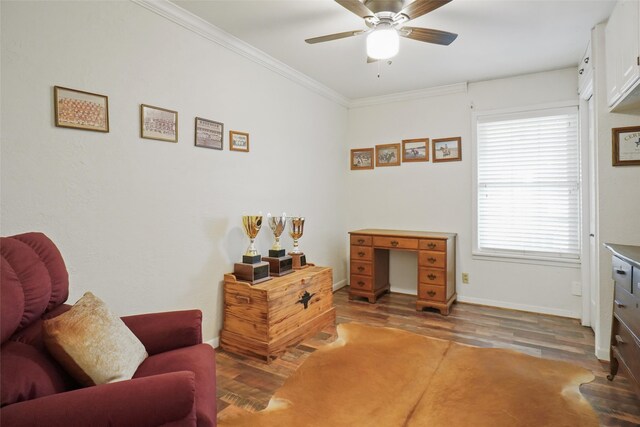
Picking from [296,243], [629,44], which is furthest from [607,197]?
[296,243]

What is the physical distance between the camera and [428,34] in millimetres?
2283

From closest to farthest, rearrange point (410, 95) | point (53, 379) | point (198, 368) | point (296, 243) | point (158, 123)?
point (53, 379) → point (198, 368) → point (158, 123) → point (296, 243) → point (410, 95)

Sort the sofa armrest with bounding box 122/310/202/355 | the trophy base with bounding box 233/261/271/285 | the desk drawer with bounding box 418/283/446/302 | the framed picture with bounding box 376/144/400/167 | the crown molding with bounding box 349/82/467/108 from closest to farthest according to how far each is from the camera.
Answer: the sofa armrest with bounding box 122/310/202/355, the trophy base with bounding box 233/261/271/285, the desk drawer with bounding box 418/283/446/302, the crown molding with bounding box 349/82/467/108, the framed picture with bounding box 376/144/400/167

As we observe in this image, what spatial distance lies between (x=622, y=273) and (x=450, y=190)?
7.26 ft

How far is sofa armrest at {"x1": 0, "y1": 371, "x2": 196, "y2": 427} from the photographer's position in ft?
3.30

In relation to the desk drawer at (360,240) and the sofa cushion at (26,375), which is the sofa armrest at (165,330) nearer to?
the sofa cushion at (26,375)

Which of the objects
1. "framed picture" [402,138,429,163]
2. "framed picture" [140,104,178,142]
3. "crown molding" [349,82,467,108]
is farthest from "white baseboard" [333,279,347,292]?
"framed picture" [140,104,178,142]

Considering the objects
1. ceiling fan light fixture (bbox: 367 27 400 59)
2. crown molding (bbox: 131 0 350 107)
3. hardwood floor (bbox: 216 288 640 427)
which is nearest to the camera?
hardwood floor (bbox: 216 288 640 427)

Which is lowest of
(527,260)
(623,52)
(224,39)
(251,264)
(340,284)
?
(340,284)

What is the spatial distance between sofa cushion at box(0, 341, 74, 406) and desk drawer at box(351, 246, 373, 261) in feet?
10.6

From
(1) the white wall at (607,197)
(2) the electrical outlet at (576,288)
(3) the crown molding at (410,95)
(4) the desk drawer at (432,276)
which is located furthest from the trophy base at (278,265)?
(2) the electrical outlet at (576,288)

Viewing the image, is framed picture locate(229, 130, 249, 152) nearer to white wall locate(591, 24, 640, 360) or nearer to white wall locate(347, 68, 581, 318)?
white wall locate(347, 68, 581, 318)

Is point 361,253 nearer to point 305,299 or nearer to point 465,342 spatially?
point 305,299

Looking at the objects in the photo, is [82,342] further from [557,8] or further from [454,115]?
[454,115]
